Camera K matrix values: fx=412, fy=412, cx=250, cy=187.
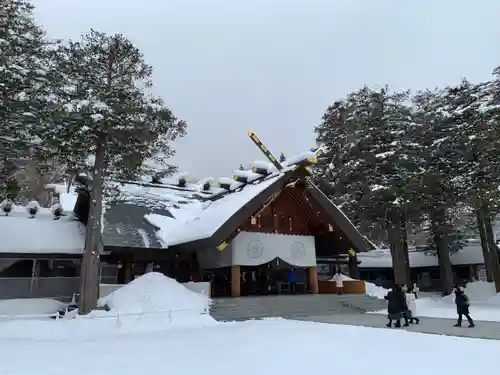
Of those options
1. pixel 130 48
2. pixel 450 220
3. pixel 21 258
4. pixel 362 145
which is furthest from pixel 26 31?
pixel 450 220

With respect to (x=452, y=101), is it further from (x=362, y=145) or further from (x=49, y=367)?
(x=49, y=367)

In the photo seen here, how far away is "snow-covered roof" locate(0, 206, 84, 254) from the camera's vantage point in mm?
15328

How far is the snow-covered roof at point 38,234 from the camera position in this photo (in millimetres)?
15328

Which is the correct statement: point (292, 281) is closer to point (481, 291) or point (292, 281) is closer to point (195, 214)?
point (195, 214)

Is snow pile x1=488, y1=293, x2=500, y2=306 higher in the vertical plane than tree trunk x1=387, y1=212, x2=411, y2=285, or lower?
lower

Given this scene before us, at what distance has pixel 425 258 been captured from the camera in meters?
31.0

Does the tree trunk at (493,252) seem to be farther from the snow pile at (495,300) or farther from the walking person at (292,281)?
the walking person at (292,281)

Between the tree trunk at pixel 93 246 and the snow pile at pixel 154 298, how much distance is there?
25.5 inches

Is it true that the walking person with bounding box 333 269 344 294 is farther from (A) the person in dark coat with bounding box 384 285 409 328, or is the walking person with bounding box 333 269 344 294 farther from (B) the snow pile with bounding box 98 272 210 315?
(B) the snow pile with bounding box 98 272 210 315

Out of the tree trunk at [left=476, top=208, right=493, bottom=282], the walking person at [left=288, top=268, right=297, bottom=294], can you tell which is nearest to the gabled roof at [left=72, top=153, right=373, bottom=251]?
the walking person at [left=288, top=268, right=297, bottom=294]

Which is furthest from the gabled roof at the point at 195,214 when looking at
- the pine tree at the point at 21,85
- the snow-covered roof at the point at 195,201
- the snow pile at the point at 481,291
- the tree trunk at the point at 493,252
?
the snow pile at the point at 481,291

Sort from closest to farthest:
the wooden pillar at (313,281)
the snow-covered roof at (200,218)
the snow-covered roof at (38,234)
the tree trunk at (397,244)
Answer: the snow-covered roof at (38,234)
the snow-covered roof at (200,218)
the wooden pillar at (313,281)
the tree trunk at (397,244)

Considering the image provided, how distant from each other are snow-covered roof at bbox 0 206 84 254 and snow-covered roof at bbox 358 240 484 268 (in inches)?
807

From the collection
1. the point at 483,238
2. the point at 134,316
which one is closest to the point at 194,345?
the point at 134,316
